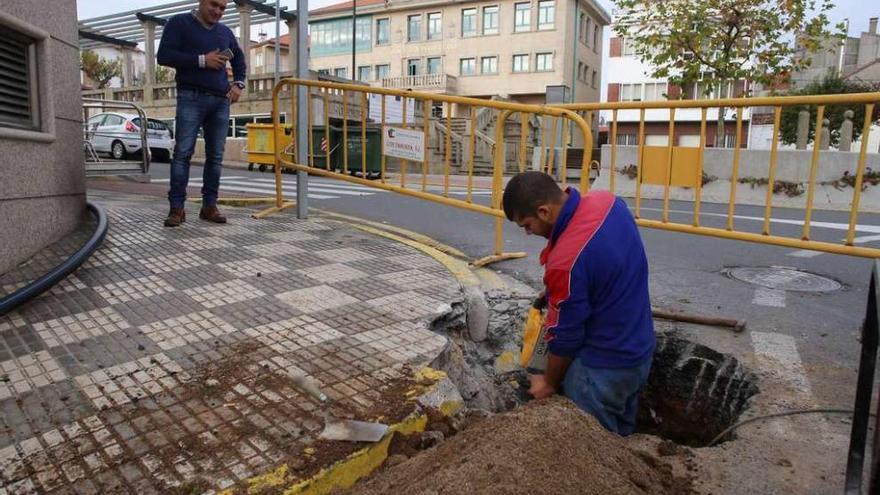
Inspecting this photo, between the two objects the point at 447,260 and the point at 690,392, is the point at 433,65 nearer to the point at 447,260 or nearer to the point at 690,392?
the point at 447,260

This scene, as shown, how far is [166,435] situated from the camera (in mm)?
2090

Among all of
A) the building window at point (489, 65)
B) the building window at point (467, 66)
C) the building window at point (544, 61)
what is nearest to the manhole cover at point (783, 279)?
the building window at point (544, 61)

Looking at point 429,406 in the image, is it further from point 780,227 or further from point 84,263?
point 780,227

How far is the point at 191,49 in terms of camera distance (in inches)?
200

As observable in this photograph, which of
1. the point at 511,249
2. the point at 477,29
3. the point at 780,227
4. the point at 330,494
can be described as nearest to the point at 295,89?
the point at 511,249

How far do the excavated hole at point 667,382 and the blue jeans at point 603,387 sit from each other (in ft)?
1.60

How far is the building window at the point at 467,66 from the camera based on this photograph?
4291cm

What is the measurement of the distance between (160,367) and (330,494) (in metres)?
1.14

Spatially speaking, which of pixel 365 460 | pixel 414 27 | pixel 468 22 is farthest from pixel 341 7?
pixel 365 460

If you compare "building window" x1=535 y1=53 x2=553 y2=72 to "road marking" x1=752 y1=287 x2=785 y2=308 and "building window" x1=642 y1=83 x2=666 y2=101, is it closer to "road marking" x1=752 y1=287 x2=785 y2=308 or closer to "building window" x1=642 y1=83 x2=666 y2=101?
"building window" x1=642 y1=83 x2=666 y2=101

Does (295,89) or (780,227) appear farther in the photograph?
(780,227)

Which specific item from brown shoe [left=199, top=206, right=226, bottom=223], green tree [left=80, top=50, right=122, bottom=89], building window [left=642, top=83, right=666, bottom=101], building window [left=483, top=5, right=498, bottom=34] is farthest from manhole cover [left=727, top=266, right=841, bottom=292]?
green tree [left=80, top=50, right=122, bottom=89]

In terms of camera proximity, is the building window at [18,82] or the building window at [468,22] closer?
the building window at [18,82]

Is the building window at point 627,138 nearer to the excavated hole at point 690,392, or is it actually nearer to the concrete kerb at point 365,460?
the excavated hole at point 690,392
